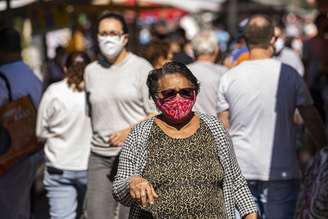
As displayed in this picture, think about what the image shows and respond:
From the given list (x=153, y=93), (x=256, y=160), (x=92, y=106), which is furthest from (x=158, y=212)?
(x=92, y=106)

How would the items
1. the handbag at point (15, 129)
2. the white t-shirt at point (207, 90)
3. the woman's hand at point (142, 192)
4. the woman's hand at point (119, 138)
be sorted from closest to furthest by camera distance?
the woman's hand at point (142, 192) → the handbag at point (15, 129) → the woman's hand at point (119, 138) → the white t-shirt at point (207, 90)

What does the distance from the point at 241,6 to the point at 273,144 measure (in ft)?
50.0

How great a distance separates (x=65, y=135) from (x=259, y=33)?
2087 mm

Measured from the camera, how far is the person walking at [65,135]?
7180 mm

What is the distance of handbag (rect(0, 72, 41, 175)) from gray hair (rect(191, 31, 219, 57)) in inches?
64.2

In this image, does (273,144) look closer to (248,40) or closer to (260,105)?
(260,105)

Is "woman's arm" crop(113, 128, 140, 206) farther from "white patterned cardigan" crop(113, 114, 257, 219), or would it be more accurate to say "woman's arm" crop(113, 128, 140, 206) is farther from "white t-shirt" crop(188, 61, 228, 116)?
"white t-shirt" crop(188, 61, 228, 116)

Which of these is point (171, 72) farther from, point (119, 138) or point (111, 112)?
point (111, 112)

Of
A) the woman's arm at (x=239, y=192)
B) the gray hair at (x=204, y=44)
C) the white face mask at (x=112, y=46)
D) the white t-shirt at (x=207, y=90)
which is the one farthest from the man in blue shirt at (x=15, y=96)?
the woman's arm at (x=239, y=192)

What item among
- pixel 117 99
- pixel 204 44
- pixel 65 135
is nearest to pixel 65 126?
pixel 65 135

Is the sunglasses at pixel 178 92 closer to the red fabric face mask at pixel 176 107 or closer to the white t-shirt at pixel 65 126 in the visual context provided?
the red fabric face mask at pixel 176 107

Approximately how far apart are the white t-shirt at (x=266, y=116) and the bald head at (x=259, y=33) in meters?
0.18

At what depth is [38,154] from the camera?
6.94 m

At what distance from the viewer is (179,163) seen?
162 inches
